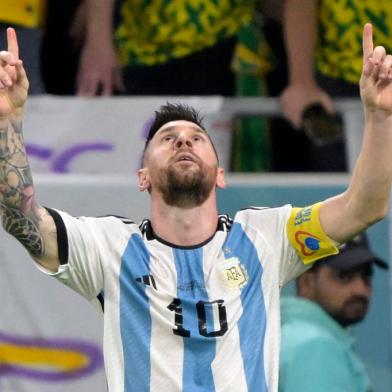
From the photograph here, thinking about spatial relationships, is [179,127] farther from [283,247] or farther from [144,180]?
[283,247]

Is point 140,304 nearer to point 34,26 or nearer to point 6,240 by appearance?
point 6,240

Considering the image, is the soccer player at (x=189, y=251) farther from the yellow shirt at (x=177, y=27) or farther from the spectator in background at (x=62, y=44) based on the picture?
the spectator in background at (x=62, y=44)

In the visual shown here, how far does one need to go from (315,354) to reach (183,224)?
659mm

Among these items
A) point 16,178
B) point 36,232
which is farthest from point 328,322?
point 16,178

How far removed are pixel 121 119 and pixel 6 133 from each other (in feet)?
5.51

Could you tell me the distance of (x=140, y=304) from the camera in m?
4.09

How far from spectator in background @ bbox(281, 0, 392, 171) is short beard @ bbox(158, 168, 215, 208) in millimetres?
1589

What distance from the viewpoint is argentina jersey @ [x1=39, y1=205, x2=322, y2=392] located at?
13.2ft

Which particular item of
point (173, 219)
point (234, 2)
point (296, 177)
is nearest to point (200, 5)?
point (234, 2)

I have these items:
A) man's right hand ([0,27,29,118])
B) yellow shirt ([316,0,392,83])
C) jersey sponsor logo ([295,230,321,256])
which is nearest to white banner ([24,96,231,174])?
yellow shirt ([316,0,392,83])

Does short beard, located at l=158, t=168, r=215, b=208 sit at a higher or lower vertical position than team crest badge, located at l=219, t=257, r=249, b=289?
higher

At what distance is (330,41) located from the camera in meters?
5.91

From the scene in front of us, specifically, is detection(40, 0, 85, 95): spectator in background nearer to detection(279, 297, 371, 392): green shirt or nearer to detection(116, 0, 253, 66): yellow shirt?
detection(116, 0, 253, 66): yellow shirt

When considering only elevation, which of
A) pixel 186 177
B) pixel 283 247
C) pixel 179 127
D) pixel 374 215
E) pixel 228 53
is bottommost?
pixel 283 247
